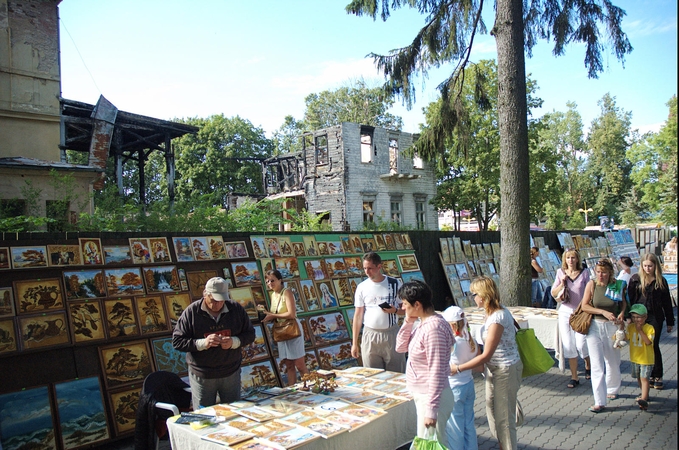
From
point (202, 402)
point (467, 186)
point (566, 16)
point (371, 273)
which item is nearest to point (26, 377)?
point (202, 402)

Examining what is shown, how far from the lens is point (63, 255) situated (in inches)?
208

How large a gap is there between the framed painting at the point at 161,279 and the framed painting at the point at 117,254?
242 millimetres

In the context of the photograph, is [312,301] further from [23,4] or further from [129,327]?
[23,4]

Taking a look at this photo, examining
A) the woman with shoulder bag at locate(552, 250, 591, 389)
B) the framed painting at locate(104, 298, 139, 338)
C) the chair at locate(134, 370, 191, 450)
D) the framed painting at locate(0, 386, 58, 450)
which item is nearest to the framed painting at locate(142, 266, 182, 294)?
the framed painting at locate(104, 298, 139, 338)

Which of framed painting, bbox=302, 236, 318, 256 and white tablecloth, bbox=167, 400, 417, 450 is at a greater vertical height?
framed painting, bbox=302, 236, 318, 256

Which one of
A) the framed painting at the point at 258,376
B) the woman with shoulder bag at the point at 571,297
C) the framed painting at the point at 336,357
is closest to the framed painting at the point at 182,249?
the framed painting at the point at 258,376

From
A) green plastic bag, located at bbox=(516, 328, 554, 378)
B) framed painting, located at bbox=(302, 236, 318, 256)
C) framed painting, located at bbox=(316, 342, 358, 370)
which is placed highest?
framed painting, located at bbox=(302, 236, 318, 256)

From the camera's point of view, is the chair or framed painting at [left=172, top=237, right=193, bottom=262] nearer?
the chair

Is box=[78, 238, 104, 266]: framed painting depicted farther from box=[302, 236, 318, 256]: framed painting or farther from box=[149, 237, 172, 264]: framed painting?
box=[302, 236, 318, 256]: framed painting

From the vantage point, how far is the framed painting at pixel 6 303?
4.76 meters

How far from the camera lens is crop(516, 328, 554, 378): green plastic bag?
4.24 m

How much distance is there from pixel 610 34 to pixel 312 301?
26.7 ft

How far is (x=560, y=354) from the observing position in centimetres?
718

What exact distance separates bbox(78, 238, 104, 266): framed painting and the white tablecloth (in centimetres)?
271
